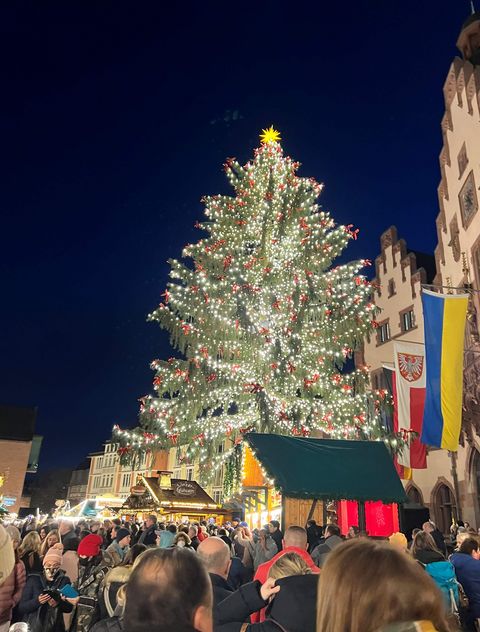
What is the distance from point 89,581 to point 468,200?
67.4 ft

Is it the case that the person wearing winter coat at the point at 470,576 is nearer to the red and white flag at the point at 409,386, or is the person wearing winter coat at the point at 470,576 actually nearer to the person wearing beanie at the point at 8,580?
the person wearing beanie at the point at 8,580

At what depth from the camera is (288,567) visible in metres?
3.76

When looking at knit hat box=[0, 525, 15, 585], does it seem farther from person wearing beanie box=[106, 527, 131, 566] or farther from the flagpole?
the flagpole

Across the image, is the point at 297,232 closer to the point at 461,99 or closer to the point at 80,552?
the point at 461,99

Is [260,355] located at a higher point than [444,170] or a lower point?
lower

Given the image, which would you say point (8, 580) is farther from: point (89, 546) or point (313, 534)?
point (313, 534)

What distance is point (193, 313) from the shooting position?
695 inches

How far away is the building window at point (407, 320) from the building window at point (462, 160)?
7845mm

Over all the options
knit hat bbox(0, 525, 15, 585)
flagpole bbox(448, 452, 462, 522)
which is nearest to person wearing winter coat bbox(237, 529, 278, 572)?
knit hat bbox(0, 525, 15, 585)

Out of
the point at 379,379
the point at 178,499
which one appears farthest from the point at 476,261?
the point at 178,499

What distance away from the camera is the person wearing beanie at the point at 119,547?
7.05 metres

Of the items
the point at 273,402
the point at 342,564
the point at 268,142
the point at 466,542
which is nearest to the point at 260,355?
the point at 273,402

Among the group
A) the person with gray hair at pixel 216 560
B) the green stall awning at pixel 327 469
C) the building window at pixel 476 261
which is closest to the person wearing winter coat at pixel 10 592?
the person with gray hair at pixel 216 560

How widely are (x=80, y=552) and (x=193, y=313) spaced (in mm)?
10971
